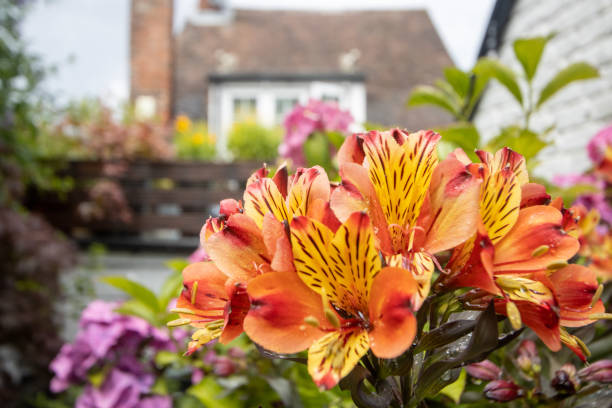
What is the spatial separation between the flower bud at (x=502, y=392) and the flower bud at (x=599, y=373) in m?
0.07

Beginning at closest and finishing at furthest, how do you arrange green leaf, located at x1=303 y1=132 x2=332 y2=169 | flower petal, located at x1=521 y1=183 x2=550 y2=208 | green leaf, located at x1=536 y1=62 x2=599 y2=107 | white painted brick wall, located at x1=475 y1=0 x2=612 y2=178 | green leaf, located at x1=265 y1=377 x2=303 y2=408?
flower petal, located at x1=521 y1=183 x2=550 y2=208
green leaf, located at x1=265 y1=377 x2=303 y2=408
green leaf, located at x1=536 y1=62 x2=599 y2=107
green leaf, located at x1=303 y1=132 x2=332 y2=169
white painted brick wall, located at x1=475 y1=0 x2=612 y2=178

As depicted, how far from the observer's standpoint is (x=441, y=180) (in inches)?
14.7

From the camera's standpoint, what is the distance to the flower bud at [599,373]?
1.56 ft

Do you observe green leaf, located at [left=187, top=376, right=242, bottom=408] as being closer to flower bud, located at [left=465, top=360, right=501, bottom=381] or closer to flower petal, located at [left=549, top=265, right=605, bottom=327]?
flower bud, located at [left=465, top=360, right=501, bottom=381]

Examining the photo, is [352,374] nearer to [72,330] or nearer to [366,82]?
[72,330]

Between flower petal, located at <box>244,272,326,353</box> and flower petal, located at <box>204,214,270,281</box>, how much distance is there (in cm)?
5

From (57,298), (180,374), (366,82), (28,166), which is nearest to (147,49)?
(366,82)

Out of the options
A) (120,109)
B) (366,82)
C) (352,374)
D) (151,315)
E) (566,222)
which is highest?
(366,82)

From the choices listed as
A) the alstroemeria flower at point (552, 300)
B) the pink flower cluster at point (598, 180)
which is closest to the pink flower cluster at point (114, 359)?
the alstroemeria flower at point (552, 300)

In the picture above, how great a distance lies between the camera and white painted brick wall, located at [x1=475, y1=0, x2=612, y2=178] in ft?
7.77

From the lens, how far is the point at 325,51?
14070 millimetres

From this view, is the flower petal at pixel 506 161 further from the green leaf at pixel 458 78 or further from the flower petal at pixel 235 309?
the green leaf at pixel 458 78

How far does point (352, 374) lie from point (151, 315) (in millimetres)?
796

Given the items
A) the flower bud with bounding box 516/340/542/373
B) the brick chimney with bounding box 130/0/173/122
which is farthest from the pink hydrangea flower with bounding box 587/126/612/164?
the brick chimney with bounding box 130/0/173/122
